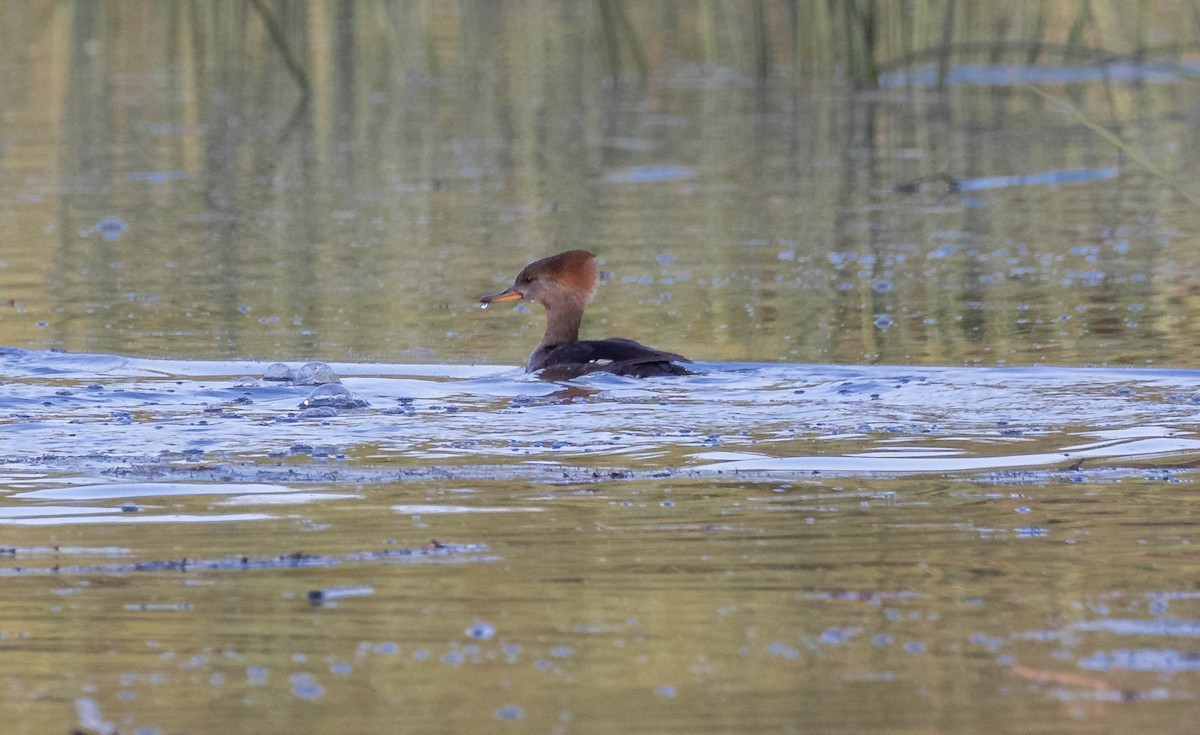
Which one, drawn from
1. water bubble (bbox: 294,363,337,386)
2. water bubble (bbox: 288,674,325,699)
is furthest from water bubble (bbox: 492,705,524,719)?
water bubble (bbox: 294,363,337,386)

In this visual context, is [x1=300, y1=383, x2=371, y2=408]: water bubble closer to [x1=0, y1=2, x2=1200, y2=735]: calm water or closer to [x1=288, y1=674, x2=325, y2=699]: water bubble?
[x1=0, y1=2, x2=1200, y2=735]: calm water

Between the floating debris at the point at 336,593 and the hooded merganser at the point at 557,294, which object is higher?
the floating debris at the point at 336,593

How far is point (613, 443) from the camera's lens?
277 inches

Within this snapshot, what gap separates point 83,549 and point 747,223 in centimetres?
823

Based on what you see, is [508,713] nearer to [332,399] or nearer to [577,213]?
[332,399]

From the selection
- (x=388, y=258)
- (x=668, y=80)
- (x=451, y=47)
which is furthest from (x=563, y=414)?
(x=451, y=47)

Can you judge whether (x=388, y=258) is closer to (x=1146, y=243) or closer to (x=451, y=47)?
(x=1146, y=243)

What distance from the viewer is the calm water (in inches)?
175

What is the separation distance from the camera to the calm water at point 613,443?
4.43 metres

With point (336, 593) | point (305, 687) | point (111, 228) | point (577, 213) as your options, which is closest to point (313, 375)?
point (336, 593)

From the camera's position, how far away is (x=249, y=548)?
219 inches

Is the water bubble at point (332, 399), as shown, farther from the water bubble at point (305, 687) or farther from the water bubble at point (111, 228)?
the water bubble at point (111, 228)

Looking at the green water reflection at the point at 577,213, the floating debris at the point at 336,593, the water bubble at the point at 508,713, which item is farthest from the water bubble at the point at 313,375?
the water bubble at the point at 508,713

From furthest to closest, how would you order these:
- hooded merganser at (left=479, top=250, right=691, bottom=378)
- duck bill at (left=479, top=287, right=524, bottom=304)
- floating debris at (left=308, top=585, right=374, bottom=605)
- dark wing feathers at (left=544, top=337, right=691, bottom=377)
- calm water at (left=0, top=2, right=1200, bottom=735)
Result: duck bill at (left=479, top=287, right=524, bottom=304)
hooded merganser at (left=479, top=250, right=691, bottom=378)
dark wing feathers at (left=544, top=337, right=691, bottom=377)
floating debris at (left=308, top=585, right=374, bottom=605)
calm water at (left=0, top=2, right=1200, bottom=735)
